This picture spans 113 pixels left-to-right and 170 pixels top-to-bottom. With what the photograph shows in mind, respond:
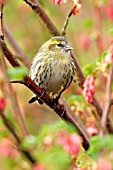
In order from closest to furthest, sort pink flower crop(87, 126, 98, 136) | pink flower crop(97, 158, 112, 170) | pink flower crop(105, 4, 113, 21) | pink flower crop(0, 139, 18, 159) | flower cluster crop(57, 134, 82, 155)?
pink flower crop(97, 158, 112, 170), flower cluster crop(57, 134, 82, 155), pink flower crop(87, 126, 98, 136), pink flower crop(0, 139, 18, 159), pink flower crop(105, 4, 113, 21)

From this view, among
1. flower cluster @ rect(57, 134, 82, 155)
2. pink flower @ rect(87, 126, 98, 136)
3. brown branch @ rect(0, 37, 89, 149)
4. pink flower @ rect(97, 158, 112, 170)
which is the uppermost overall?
brown branch @ rect(0, 37, 89, 149)

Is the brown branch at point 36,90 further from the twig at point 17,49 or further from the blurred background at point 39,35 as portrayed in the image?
the blurred background at point 39,35

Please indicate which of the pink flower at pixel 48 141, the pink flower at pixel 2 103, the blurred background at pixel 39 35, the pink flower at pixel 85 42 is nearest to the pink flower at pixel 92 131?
the pink flower at pixel 2 103

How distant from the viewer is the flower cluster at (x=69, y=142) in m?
2.99

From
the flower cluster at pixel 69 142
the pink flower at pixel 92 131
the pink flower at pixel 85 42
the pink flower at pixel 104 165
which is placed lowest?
the pink flower at pixel 92 131

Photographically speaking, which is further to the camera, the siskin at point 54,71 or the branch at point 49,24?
the siskin at point 54,71

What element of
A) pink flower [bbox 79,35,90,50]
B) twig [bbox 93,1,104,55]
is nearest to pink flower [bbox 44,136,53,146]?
twig [bbox 93,1,104,55]

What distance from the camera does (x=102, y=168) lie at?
8.54ft

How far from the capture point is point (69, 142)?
2996 millimetres

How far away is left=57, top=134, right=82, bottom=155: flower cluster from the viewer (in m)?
2.99

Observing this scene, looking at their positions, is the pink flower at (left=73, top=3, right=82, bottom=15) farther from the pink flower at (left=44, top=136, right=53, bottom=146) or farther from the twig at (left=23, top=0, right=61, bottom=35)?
the pink flower at (left=44, top=136, right=53, bottom=146)

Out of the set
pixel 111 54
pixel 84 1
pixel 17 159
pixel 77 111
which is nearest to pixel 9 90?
pixel 111 54

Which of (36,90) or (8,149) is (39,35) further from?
(36,90)

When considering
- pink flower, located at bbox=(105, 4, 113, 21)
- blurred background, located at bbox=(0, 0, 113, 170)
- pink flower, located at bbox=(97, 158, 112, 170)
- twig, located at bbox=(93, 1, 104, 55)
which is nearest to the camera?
pink flower, located at bbox=(97, 158, 112, 170)
